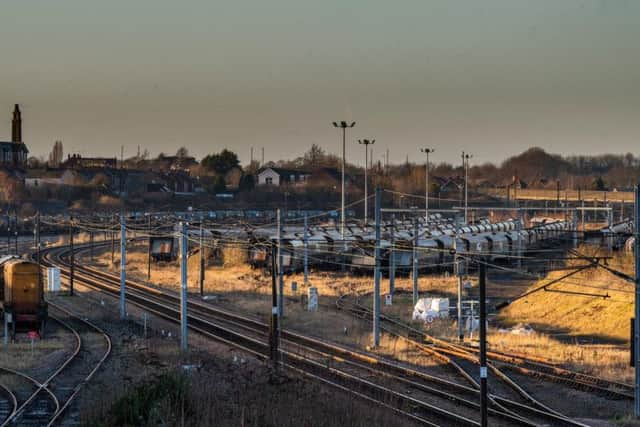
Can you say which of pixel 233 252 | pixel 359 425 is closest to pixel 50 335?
pixel 359 425

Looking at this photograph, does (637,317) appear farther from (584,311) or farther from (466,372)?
(584,311)

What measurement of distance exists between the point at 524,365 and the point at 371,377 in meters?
4.64

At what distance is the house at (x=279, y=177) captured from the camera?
135 meters

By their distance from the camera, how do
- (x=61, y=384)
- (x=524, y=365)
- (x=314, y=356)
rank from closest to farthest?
1. (x=61, y=384)
2. (x=524, y=365)
3. (x=314, y=356)

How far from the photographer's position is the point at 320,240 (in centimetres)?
4909

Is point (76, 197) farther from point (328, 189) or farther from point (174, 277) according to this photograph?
point (174, 277)

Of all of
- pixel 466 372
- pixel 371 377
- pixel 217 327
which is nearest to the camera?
pixel 371 377

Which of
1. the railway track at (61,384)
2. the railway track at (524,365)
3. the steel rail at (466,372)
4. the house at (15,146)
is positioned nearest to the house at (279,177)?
the house at (15,146)

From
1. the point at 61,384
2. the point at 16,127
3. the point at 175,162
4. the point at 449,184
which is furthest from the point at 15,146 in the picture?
the point at 61,384

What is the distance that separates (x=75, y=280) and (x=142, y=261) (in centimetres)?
1722

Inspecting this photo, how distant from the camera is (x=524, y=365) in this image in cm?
2366

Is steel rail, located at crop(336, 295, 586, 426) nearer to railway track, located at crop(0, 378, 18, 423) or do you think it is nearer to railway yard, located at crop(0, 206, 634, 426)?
railway yard, located at crop(0, 206, 634, 426)

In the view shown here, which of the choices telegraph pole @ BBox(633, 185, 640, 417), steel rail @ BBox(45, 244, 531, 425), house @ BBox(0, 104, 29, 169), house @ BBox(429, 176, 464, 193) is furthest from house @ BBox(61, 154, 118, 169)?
telegraph pole @ BBox(633, 185, 640, 417)

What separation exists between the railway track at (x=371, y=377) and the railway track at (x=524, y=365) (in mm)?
2550
